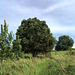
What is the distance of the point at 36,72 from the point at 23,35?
1968cm

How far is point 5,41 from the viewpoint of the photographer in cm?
1942

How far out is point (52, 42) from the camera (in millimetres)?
28750

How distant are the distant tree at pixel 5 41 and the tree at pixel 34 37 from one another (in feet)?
18.8

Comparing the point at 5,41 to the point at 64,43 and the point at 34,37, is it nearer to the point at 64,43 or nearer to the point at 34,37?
the point at 34,37

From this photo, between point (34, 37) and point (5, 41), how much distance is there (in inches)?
336

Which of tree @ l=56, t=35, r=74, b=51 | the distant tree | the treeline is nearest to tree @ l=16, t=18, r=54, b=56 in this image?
the treeline

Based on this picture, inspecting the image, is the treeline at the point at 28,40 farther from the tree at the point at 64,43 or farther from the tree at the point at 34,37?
the tree at the point at 64,43

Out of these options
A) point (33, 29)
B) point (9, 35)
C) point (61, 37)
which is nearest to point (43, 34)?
point (33, 29)

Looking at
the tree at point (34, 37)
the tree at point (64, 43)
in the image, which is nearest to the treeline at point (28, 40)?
the tree at point (34, 37)

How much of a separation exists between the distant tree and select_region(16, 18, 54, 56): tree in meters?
5.74

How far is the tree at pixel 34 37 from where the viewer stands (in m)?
25.4

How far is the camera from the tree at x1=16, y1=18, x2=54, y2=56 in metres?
25.4

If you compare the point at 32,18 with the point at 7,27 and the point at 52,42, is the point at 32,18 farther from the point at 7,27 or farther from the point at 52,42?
the point at 7,27

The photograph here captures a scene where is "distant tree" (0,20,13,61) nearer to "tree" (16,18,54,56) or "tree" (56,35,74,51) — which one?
"tree" (16,18,54,56)
